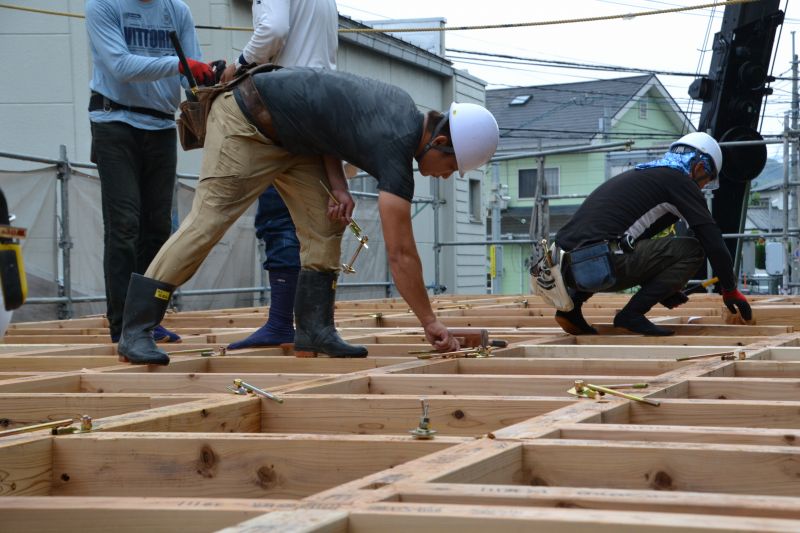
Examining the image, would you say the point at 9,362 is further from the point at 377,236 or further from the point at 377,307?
the point at 377,236

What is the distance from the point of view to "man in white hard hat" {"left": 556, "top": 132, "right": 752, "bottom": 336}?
192 inches

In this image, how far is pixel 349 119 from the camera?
12.2 ft

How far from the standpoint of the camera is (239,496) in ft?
7.16

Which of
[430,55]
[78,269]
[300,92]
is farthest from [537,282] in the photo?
[430,55]

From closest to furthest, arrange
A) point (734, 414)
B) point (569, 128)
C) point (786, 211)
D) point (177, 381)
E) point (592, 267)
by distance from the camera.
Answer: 1. point (734, 414)
2. point (177, 381)
3. point (592, 267)
4. point (786, 211)
5. point (569, 128)

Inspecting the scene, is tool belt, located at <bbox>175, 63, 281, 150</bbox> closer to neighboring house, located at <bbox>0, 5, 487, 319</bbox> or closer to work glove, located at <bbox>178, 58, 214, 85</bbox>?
work glove, located at <bbox>178, 58, 214, 85</bbox>

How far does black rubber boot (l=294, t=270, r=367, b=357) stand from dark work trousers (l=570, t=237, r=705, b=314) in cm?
142

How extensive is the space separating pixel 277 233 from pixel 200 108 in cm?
78

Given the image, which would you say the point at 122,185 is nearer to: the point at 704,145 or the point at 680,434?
the point at 704,145

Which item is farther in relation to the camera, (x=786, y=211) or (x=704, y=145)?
(x=786, y=211)

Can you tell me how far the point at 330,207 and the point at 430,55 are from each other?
14.1 meters

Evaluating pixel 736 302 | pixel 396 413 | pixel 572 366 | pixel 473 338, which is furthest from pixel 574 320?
pixel 396 413

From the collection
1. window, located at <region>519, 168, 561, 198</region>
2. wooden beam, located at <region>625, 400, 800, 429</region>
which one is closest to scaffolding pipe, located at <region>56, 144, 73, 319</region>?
wooden beam, located at <region>625, 400, 800, 429</region>

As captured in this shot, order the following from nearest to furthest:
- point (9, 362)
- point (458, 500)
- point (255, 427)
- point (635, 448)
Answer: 1. point (458, 500)
2. point (635, 448)
3. point (255, 427)
4. point (9, 362)
